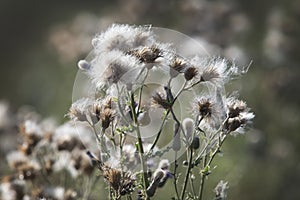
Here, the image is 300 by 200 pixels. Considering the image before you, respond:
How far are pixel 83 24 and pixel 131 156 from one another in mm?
3213

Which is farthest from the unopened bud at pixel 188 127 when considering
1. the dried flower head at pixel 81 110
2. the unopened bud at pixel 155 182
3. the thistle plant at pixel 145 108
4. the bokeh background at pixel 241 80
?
the bokeh background at pixel 241 80

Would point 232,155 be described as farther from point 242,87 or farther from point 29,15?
point 29,15

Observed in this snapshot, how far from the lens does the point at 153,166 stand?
6.18 feet

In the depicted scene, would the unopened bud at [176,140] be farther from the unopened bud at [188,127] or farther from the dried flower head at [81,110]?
the dried flower head at [81,110]

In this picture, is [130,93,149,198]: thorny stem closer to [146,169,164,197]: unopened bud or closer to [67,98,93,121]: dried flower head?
[146,169,164,197]: unopened bud

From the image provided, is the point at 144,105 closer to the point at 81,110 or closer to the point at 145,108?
the point at 145,108

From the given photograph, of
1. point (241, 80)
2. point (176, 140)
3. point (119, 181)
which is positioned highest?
point (241, 80)

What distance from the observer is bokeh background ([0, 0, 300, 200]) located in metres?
3.67

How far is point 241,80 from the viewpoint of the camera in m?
4.12

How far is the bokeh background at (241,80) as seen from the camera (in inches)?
145

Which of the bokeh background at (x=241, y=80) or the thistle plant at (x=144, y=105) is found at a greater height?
the bokeh background at (x=241, y=80)

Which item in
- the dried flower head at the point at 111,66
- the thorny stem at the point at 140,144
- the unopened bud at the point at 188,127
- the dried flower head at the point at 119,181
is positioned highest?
the dried flower head at the point at 111,66

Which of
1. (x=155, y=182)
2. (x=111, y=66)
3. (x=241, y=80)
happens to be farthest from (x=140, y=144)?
(x=241, y=80)

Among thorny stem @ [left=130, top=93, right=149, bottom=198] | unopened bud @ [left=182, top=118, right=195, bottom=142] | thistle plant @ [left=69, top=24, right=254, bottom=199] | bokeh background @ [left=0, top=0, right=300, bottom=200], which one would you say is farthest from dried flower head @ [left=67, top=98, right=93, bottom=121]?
bokeh background @ [left=0, top=0, right=300, bottom=200]
